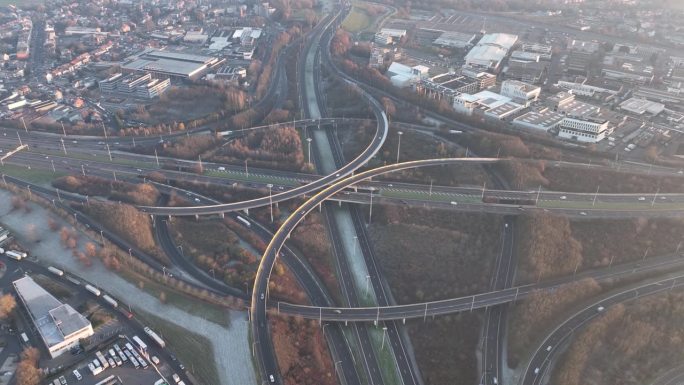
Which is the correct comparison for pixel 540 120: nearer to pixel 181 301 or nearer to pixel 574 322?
pixel 574 322

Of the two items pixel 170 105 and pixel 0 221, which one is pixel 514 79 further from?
pixel 0 221

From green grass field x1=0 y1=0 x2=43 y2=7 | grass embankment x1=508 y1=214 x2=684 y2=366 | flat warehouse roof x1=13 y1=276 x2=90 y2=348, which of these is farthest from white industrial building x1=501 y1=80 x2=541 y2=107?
green grass field x1=0 y1=0 x2=43 y2=7

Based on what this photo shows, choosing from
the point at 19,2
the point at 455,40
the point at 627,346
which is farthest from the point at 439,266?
the point at 19,2

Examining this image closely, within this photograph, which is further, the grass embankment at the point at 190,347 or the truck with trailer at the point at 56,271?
the truck with trailer at the point at 56,271

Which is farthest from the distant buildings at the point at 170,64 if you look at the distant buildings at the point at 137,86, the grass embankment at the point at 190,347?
the grass embankment at the point at 190,347

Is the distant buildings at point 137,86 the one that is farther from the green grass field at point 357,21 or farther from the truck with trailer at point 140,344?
the green grass field at point 357,21
